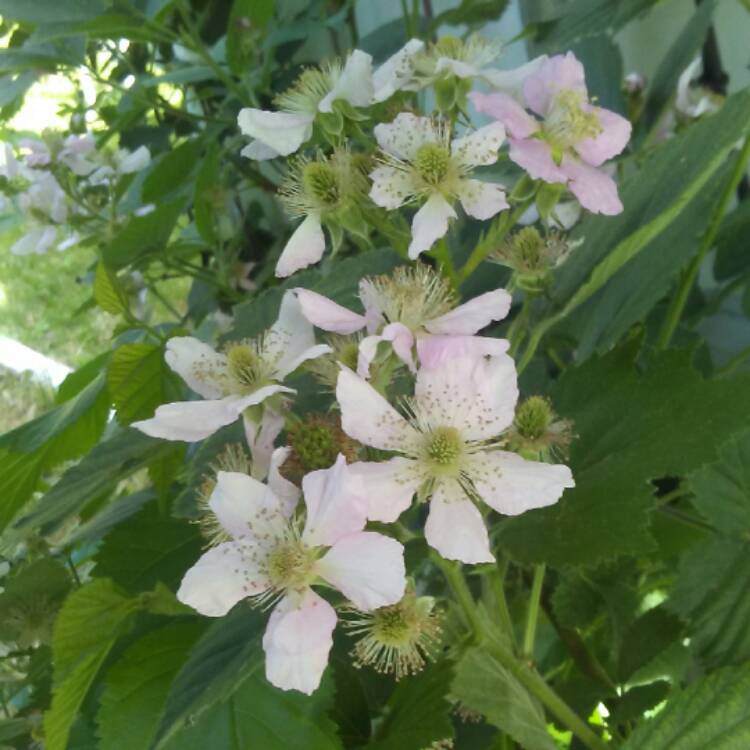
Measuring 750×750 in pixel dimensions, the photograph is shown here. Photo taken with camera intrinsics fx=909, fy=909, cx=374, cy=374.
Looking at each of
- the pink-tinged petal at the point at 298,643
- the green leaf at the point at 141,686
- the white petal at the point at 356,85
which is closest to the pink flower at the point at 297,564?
the pink-tinged petal at the point at 298,643

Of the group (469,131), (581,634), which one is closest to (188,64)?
(469,131)

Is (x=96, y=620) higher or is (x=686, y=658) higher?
(x=96, y=620)

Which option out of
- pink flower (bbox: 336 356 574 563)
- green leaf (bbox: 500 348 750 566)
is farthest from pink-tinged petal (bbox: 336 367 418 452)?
green leaf (bbox: 500 348 750 566)

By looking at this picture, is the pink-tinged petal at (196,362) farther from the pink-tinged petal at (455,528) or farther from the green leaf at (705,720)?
the green leaf at (705,720)

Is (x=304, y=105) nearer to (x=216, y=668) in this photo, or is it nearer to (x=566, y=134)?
(x=566, y=134)

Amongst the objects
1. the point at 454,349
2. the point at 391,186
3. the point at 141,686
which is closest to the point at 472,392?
the point at 454,349

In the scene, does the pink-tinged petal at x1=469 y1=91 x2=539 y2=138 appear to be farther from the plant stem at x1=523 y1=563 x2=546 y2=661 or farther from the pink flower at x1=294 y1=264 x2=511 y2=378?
the plant stem at x1=523 y1=563 x2=546 y2=661

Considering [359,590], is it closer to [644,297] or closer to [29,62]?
[644,297]
